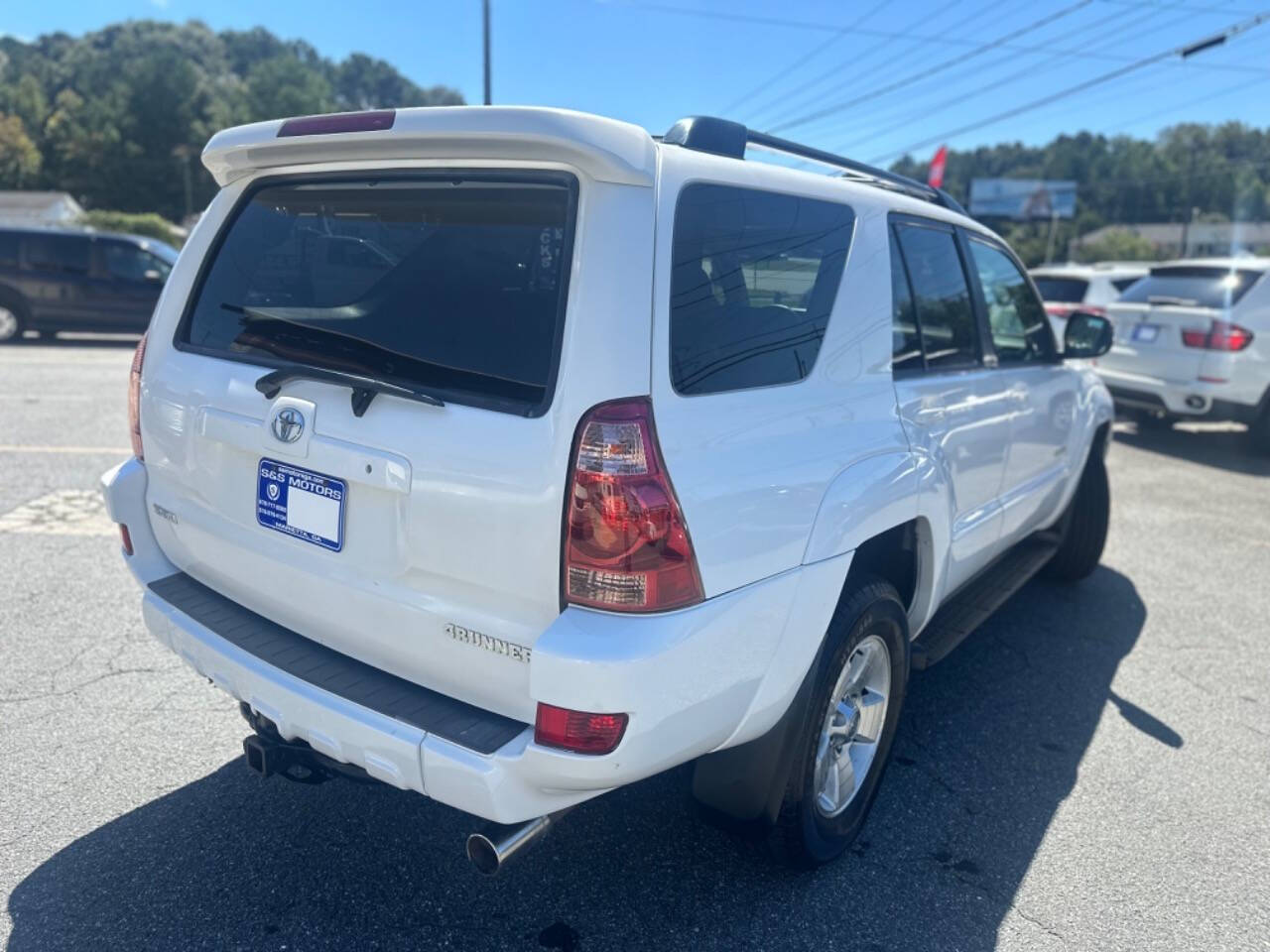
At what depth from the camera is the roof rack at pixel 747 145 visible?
7.64 feet

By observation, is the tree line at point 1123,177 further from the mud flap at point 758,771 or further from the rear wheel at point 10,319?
the mud flap at point 758,771

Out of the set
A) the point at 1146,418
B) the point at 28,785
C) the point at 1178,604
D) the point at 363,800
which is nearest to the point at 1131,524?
the point at 1178,604

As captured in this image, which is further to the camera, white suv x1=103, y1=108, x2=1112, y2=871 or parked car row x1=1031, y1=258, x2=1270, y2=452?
parked car row x1=1031, y1=258, x2=1270, y2=452

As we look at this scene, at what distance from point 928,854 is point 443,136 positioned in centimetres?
243

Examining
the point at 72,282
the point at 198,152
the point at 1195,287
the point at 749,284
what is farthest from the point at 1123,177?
the point at 749,284

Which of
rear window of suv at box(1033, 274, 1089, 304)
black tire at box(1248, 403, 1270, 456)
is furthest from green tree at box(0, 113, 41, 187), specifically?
black tire at box(1248, 403, 1270, 456)

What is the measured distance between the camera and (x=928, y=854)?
2.79m

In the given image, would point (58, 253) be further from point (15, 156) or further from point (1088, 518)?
point (15, 156)

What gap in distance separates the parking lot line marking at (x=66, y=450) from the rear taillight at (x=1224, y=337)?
373 inches

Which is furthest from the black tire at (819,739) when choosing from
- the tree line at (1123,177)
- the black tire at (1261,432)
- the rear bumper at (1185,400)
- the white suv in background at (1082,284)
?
the tree line at (1123,177)

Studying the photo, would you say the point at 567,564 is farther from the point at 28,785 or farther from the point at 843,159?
the point at 28,785

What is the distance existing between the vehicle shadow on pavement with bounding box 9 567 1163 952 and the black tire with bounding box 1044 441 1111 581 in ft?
6.90

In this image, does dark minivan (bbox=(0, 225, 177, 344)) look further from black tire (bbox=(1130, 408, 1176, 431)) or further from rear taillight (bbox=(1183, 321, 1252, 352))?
rear taillight (bbox=(1183, 321, 1252, 352))

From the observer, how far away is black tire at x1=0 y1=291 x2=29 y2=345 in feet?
46.0
